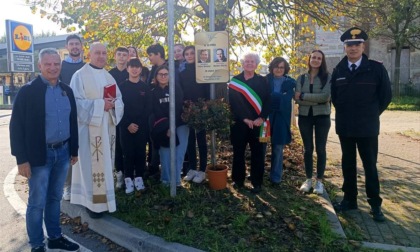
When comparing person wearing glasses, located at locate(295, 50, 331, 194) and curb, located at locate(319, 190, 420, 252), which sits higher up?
person wearing glasses, located at locate(295, 50, 331, 194)

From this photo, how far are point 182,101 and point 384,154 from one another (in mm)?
5710

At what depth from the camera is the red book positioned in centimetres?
441

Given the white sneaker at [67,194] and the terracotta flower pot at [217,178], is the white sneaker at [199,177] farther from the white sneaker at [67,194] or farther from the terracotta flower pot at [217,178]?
the white sneaker at [67,194]

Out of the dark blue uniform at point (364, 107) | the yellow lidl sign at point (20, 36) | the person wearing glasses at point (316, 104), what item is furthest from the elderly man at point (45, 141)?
the yellow lidl sign at point (20, 36)

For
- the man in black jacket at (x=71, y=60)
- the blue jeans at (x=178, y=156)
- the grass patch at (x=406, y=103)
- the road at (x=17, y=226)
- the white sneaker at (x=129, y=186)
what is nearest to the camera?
the road at (x=17, y=226)

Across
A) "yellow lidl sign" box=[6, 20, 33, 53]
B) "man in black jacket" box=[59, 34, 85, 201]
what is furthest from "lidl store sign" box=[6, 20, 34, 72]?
"man in black jacket" box=[59, 34, 85, 201]

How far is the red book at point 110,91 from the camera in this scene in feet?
14.5

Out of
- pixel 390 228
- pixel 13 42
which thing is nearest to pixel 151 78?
pixel 390 228

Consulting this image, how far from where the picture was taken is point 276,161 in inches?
222

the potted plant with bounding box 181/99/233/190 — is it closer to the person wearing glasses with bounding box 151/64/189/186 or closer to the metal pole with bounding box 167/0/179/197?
the person wearing glasses with bounding box 151/64/189/186

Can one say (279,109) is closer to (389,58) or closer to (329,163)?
(329,163)

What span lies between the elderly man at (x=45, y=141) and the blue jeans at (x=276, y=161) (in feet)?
9.71

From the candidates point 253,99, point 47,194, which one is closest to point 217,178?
point 253,99

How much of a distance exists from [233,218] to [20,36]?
23.5 meters
